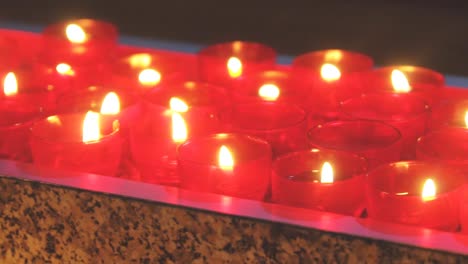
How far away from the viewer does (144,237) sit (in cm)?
108

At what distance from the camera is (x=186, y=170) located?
112cm

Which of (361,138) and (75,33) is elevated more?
(75,33)

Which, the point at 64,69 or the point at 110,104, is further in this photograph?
the point at 64,69

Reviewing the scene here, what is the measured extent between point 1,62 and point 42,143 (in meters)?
0.45

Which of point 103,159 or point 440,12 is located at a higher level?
point 440,12

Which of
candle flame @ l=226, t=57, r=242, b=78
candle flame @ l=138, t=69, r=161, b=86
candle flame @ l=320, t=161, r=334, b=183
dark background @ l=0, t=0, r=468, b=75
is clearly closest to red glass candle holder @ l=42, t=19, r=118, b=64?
candle flame @ l=138, t=69, r=161, b=86

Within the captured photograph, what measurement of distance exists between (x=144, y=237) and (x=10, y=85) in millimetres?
482

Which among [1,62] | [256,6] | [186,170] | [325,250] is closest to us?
[325,250]

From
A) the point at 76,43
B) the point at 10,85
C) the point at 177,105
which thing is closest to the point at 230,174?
the point at 177,105

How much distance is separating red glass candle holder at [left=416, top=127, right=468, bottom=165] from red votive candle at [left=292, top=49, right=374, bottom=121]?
21cm

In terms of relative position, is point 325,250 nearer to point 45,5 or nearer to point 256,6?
point 256,6

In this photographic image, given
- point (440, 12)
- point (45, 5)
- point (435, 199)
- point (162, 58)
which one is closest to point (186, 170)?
point (435, 199)

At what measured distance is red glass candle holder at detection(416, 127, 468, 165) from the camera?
3.80 feet

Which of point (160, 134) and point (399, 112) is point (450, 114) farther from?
point (160, 134)
